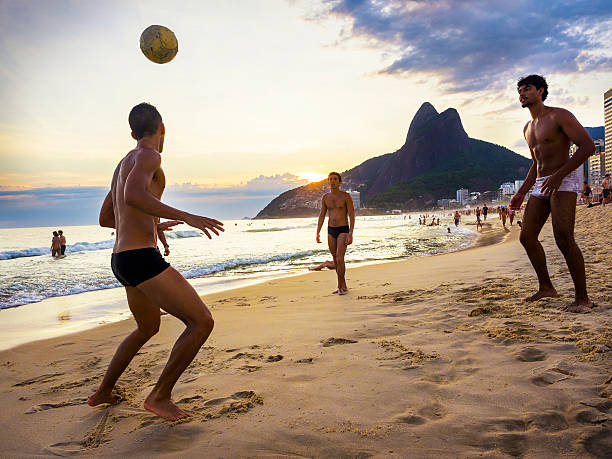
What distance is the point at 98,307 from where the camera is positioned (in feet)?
25.0

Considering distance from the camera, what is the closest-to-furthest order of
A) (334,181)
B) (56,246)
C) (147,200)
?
(147,200) → (334,181) → (56,246)

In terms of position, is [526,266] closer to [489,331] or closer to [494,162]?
[489,331]

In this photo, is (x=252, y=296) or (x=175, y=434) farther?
(x=252, y=296)

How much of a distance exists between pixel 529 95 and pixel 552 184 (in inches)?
44.2

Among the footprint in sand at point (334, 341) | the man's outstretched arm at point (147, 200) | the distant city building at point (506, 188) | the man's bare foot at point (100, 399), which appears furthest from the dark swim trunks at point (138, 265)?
the distant city building at point (506, 188)

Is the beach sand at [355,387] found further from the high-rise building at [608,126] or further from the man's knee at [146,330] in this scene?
the high-rise building at [608,126]

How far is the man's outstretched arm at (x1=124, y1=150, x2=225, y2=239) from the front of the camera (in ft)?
7.77

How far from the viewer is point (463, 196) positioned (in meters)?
152

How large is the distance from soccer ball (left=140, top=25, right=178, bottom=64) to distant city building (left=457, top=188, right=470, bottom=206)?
150800 mm

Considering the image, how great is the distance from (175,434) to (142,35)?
4137 millimetres

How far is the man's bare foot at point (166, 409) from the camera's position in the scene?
2420mm

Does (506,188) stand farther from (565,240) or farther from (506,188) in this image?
(565,240)

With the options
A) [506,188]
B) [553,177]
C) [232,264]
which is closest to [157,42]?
[553,177]

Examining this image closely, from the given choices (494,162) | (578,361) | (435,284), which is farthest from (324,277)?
(494,162)
